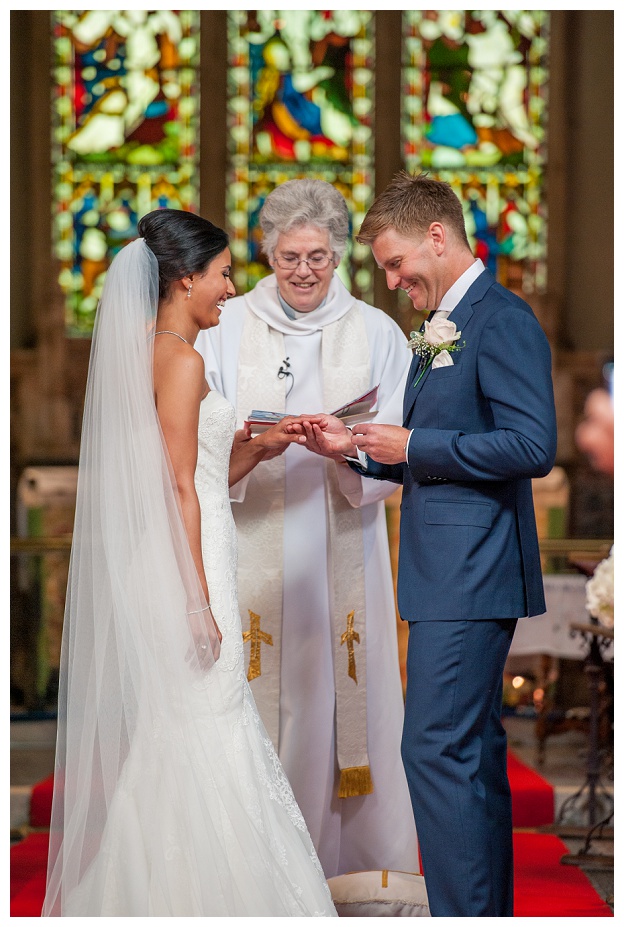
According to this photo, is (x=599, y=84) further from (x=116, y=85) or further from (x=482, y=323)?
(x=482, y=323)

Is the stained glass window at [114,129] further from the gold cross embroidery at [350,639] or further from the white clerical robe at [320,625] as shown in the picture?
the gold cross embroidery at [350,639]

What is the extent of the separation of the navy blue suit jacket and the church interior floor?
1.80m

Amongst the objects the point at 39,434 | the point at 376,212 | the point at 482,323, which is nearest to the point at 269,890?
the point at 482,323

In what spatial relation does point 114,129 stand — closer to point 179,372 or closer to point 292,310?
point 292,310

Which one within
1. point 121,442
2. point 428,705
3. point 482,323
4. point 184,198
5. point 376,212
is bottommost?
point 428,705

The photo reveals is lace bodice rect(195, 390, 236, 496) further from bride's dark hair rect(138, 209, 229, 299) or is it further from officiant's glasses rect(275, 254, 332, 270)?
officiant's glasses rect(275, 254, 332, 270)

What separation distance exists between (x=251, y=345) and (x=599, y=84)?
5.53 m

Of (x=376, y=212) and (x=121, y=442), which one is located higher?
(x=376, y=212)

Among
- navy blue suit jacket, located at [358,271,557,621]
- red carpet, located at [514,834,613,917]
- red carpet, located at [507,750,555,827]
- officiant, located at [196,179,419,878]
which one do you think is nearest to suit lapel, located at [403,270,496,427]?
navy blue suit jacket, located at [358,271,557,621]

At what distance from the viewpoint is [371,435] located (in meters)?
3.27

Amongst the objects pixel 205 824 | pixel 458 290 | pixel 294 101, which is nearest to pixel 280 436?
pixel 458 290

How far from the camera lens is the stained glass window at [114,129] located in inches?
346

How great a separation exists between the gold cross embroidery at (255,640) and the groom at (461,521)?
1.06m

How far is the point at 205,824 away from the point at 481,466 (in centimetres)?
119
